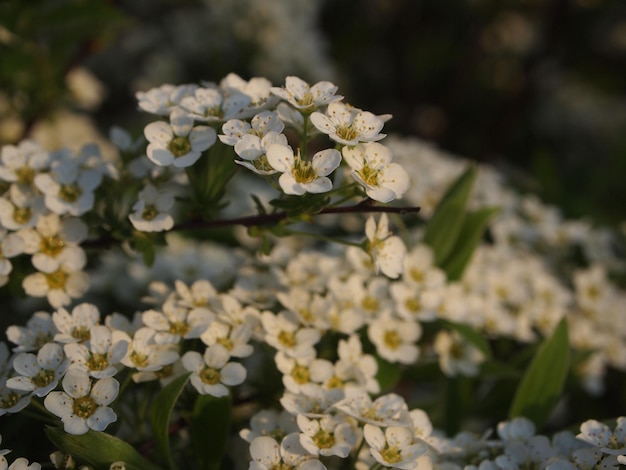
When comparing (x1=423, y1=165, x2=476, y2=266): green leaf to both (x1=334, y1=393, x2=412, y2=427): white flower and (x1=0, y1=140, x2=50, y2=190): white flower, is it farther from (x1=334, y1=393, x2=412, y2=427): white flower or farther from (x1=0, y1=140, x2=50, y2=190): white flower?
(x1=0, y1=140, x2=50, y2=190): white flower

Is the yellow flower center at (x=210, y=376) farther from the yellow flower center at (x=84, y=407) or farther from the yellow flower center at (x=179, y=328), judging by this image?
the yellow flower center at (x=84, y=407)

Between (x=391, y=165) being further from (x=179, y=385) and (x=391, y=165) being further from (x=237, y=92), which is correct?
(x=179, y=385)

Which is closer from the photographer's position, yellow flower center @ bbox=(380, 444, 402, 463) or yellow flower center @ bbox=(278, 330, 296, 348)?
yellow flower center @ bbox=(380, 444, 402, 463)

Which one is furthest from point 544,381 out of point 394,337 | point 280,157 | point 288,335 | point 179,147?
point 179,147

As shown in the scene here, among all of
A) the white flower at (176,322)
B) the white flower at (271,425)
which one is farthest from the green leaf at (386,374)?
the white flower at (176,322)

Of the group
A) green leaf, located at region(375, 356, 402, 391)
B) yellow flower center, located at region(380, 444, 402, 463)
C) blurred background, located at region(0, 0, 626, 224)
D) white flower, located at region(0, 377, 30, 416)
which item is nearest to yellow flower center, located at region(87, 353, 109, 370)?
white flower, located at region(0, 377, 30, 416)

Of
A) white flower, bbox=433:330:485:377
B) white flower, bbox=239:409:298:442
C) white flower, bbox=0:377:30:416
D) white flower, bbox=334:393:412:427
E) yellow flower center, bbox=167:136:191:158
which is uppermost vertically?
yellow flower center, bbox=167:136:191:158

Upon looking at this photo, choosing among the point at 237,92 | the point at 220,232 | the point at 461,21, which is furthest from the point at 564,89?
the point at 237,92
